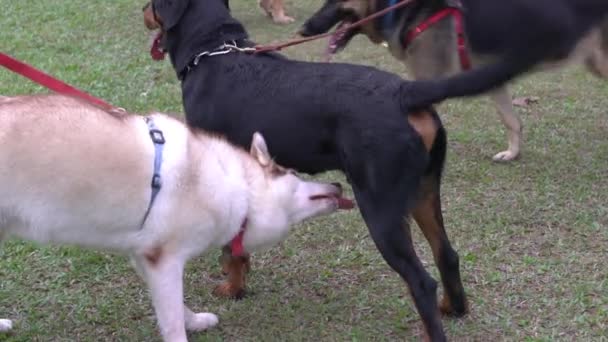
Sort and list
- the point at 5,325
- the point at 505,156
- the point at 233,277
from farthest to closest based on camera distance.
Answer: the point at 505,156 → the point at 233,277 → the point at 5,325

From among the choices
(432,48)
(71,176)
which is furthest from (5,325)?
(432,48)

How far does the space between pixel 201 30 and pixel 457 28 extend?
193 cm

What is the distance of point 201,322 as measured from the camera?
3686mm

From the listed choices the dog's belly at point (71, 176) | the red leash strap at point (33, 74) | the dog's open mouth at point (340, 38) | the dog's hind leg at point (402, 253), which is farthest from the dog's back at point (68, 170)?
the dog's open mouth at point (340, 38)

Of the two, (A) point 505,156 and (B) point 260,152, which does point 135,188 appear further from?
(A) point 505,156

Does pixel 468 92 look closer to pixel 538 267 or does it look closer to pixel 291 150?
pixel 291 150

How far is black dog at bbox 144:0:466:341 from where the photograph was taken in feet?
10.8

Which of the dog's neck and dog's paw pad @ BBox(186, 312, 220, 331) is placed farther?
the dog's neck

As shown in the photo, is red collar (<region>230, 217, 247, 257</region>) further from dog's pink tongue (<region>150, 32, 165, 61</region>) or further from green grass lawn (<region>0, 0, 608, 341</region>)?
dog's pink tongue (<region>150, 32, 165, 61</region>)

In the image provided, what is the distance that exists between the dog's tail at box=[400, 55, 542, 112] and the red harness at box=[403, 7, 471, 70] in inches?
78.2

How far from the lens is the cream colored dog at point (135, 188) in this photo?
9.72ft

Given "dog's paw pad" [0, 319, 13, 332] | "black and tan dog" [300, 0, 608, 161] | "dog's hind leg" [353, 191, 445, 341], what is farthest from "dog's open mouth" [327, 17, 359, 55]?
"dog's paw pad" [0, 319, 13, 332]

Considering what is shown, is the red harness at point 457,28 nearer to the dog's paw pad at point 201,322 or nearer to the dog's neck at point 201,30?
the dog's neck at point 201,30

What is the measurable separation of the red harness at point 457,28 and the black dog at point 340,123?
150 centimetres
